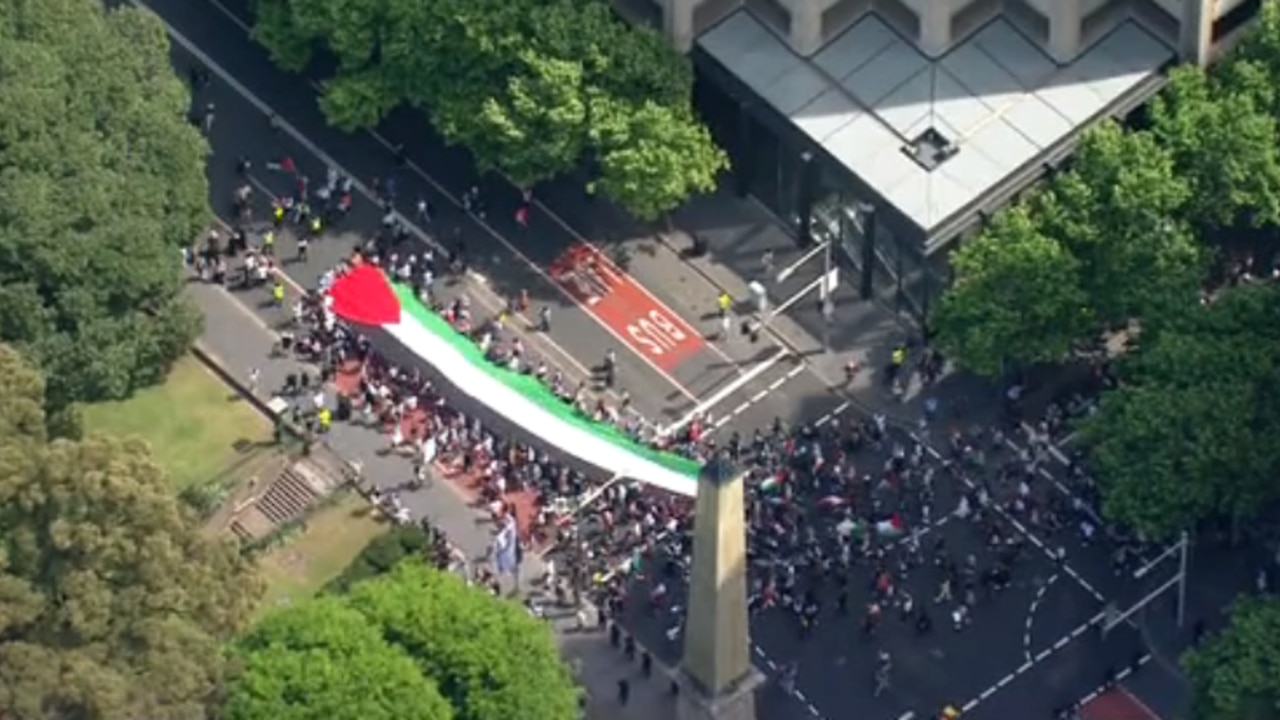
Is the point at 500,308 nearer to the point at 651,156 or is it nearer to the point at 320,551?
the point at 651,156

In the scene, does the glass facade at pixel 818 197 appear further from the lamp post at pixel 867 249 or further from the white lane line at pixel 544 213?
the white lane line at pixel 544 213

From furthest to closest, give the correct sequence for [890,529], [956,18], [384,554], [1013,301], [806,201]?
[806,201]
[956,18]
[1013,301]
[890,529]
[384,554]

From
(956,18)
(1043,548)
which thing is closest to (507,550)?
(1043,548)

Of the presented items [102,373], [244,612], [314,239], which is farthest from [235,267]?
[244,612]

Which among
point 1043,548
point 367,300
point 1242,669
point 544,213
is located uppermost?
point 544,213

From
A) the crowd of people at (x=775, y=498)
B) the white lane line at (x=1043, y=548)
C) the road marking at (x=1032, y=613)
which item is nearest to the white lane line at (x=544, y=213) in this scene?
the crowd of people at (x=775, y=498)
